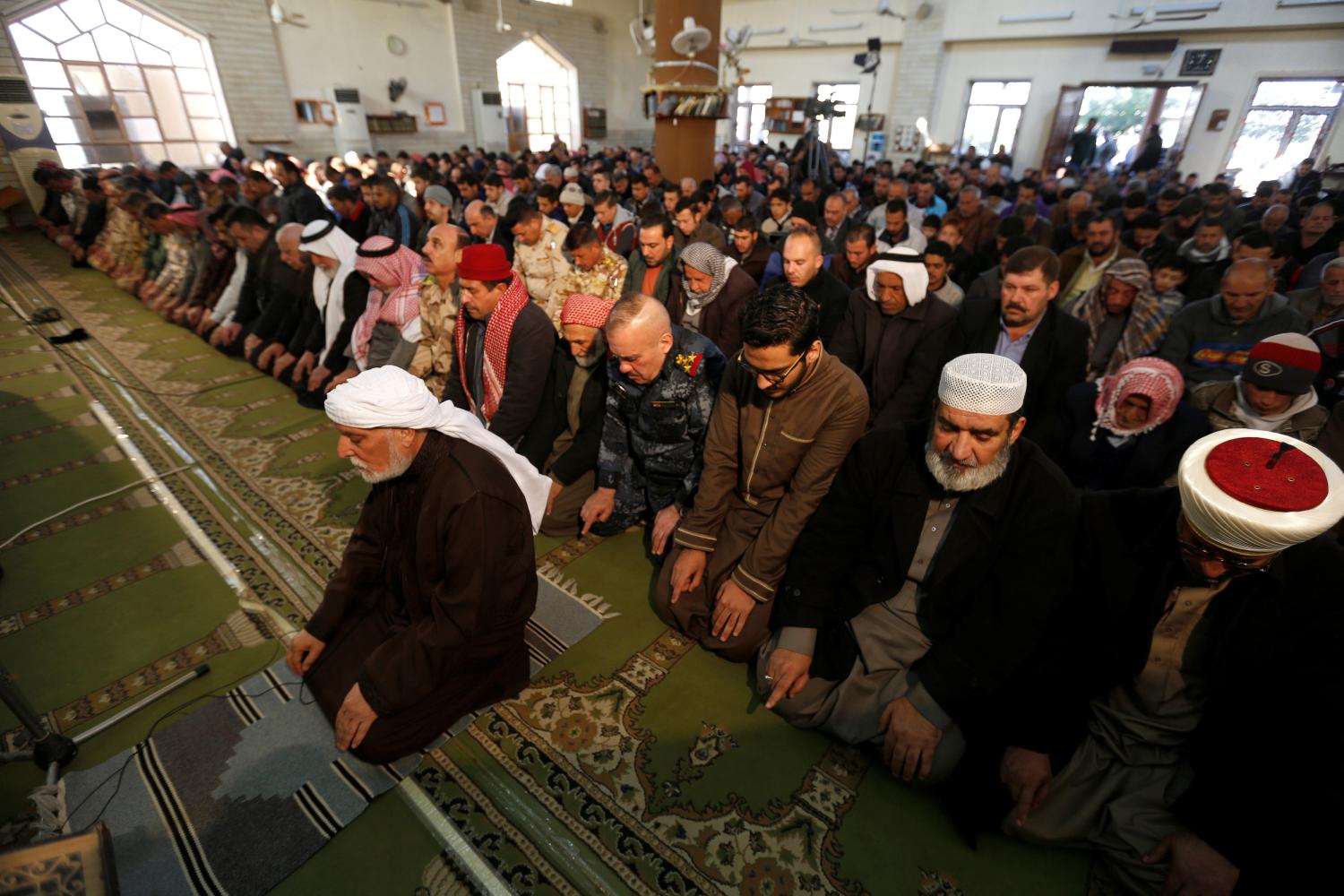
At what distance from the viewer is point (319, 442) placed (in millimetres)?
3971

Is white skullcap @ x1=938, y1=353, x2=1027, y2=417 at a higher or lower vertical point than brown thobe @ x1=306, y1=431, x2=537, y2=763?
higher

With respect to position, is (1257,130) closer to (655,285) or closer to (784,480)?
(655,285)

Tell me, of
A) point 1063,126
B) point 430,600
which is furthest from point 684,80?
point 1063,126

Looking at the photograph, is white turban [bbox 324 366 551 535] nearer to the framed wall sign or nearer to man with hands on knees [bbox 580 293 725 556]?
man with hands on knees [bbox 580 293 725 556]

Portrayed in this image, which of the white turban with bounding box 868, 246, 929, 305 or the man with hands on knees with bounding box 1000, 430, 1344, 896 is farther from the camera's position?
the white turban with bounding box 868, 246, 929, 305

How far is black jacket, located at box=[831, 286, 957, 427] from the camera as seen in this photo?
131 inches

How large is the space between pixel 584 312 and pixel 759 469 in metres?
1.15

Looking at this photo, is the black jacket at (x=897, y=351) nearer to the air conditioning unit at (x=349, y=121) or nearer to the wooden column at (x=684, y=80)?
the wooden column at (x=684, y=80)

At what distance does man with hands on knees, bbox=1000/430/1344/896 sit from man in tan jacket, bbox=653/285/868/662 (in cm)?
84

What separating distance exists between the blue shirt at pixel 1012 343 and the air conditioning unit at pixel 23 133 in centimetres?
1489

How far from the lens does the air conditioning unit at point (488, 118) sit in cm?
1666

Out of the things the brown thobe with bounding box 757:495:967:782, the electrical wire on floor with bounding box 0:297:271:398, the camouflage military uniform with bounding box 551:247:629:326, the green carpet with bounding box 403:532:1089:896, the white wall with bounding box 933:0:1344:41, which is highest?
the white wall with bounding box 933:0:1344:41

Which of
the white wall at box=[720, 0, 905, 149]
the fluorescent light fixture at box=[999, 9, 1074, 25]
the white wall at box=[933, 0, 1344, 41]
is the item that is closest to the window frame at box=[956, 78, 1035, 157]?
the white wall at box=[933, 0, 1344, 41]

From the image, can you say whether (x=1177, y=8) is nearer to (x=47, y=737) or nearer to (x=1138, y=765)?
(x=1138, y=765)
